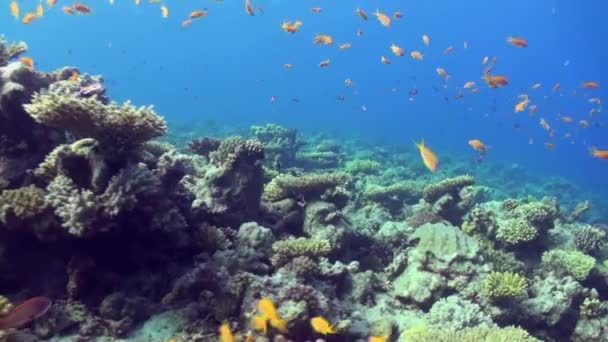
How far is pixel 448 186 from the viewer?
442 inches

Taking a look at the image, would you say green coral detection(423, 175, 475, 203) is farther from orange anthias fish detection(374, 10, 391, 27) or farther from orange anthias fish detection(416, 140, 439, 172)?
orange anthias fish detection(374, 10, 391, 27)

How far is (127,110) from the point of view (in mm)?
5504

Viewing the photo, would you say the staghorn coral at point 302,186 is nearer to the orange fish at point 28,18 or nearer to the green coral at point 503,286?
the green coral at point 503,286

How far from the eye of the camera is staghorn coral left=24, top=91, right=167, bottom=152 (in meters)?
5.36

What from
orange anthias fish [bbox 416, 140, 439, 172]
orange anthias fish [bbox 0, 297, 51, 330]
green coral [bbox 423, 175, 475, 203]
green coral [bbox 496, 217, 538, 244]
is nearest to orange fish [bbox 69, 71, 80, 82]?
orange anthias fish [bbox 0, 297, 51, 330]

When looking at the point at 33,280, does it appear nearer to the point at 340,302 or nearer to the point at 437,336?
the point at 340,302

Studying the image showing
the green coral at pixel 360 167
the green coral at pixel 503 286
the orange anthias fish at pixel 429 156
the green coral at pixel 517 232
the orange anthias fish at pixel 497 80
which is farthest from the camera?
the green coral at pixel 360 167

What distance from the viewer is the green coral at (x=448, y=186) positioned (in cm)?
1121

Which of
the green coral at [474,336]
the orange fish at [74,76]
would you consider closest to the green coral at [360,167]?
the orange fish at [74,76]

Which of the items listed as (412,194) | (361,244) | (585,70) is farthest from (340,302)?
(585,70)

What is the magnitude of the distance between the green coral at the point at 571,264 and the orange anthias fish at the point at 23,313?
29.2 feet

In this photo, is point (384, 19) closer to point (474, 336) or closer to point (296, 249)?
point (296, 249)

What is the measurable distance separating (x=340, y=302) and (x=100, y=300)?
3451mm

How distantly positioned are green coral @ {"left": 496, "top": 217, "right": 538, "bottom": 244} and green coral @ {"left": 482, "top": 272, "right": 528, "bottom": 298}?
2.07 meters
